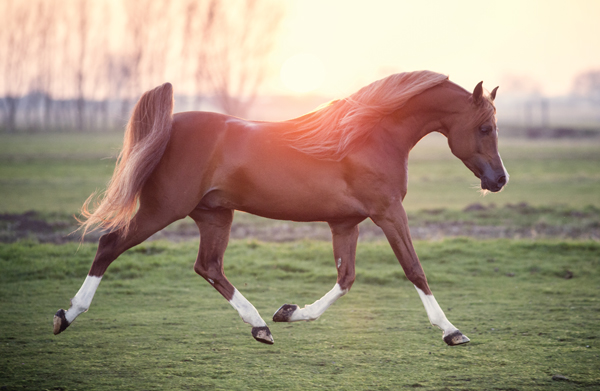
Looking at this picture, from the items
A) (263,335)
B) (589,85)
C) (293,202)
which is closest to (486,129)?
(293,202)

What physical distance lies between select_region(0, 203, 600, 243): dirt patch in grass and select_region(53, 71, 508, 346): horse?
19.5ft

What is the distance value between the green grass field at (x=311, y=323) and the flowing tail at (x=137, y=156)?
0.91 meters

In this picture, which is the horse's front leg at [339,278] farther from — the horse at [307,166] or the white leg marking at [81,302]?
the white leg marking at [81,302]

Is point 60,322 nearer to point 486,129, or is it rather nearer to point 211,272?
point 211,272

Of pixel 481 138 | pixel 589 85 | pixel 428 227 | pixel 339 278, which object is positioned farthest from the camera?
pixel 589 85

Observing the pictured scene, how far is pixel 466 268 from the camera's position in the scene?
8.04 meters

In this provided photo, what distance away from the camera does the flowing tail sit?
4449mm

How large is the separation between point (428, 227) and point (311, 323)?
6624mm

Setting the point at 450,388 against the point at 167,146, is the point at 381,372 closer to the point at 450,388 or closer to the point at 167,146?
the point at 450,388

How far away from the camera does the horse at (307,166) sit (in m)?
4.33

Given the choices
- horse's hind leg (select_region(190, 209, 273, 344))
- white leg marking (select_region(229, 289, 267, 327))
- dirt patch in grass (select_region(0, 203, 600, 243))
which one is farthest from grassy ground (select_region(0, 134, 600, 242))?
white leg marking (select_region(229, 289, 267, 327))

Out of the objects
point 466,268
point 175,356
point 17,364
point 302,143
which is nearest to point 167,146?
point 302,143

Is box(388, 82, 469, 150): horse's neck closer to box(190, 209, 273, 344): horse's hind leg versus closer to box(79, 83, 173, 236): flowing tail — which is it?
box(190, 209, 273, 344): horse's hind leg

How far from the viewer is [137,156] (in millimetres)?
4457
